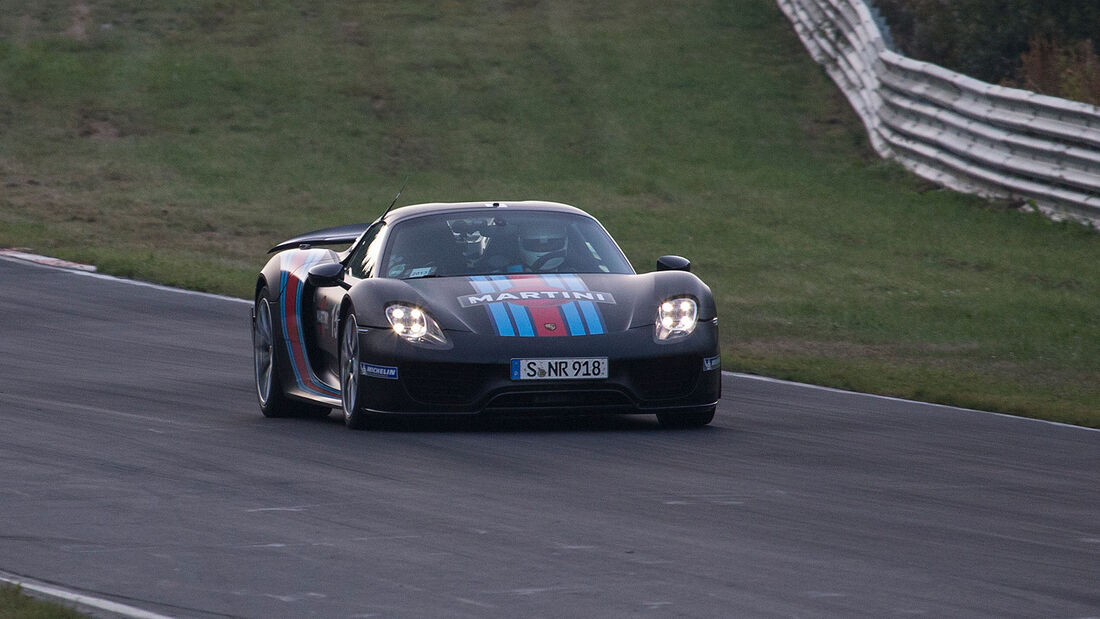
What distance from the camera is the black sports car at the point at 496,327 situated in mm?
8773

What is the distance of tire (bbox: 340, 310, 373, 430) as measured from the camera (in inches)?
359

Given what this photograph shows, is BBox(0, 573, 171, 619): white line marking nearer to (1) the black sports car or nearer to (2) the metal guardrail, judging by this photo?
(1) the black sports car

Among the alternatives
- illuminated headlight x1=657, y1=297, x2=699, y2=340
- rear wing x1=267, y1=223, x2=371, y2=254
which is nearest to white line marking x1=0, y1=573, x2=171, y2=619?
illuminated headlight x1=657, y1=297, x2=699, y2=340

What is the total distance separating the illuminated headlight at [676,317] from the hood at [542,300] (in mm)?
38

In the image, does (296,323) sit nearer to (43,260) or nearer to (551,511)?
(551,511)

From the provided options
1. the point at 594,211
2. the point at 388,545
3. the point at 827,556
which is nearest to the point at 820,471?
the point at 827,556

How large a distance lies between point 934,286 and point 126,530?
38.2ft

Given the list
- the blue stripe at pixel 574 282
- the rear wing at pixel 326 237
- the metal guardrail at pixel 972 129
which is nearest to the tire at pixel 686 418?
the blue stripe at pixel 574 282

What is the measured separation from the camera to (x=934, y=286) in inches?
663

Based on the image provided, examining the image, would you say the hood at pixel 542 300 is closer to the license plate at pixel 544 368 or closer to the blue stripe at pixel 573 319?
the blue stripe at pixel 573 319

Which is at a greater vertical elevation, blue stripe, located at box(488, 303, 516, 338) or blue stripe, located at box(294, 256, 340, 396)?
blue stripe, located at box(488, 303, 516, 338)

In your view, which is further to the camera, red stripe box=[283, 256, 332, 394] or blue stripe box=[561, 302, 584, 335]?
red stripe box=[283, 256, 332, 394]

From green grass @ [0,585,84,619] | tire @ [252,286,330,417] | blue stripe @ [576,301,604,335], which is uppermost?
green grass @ [0,585,84,619]

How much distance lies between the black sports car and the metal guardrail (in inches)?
402
